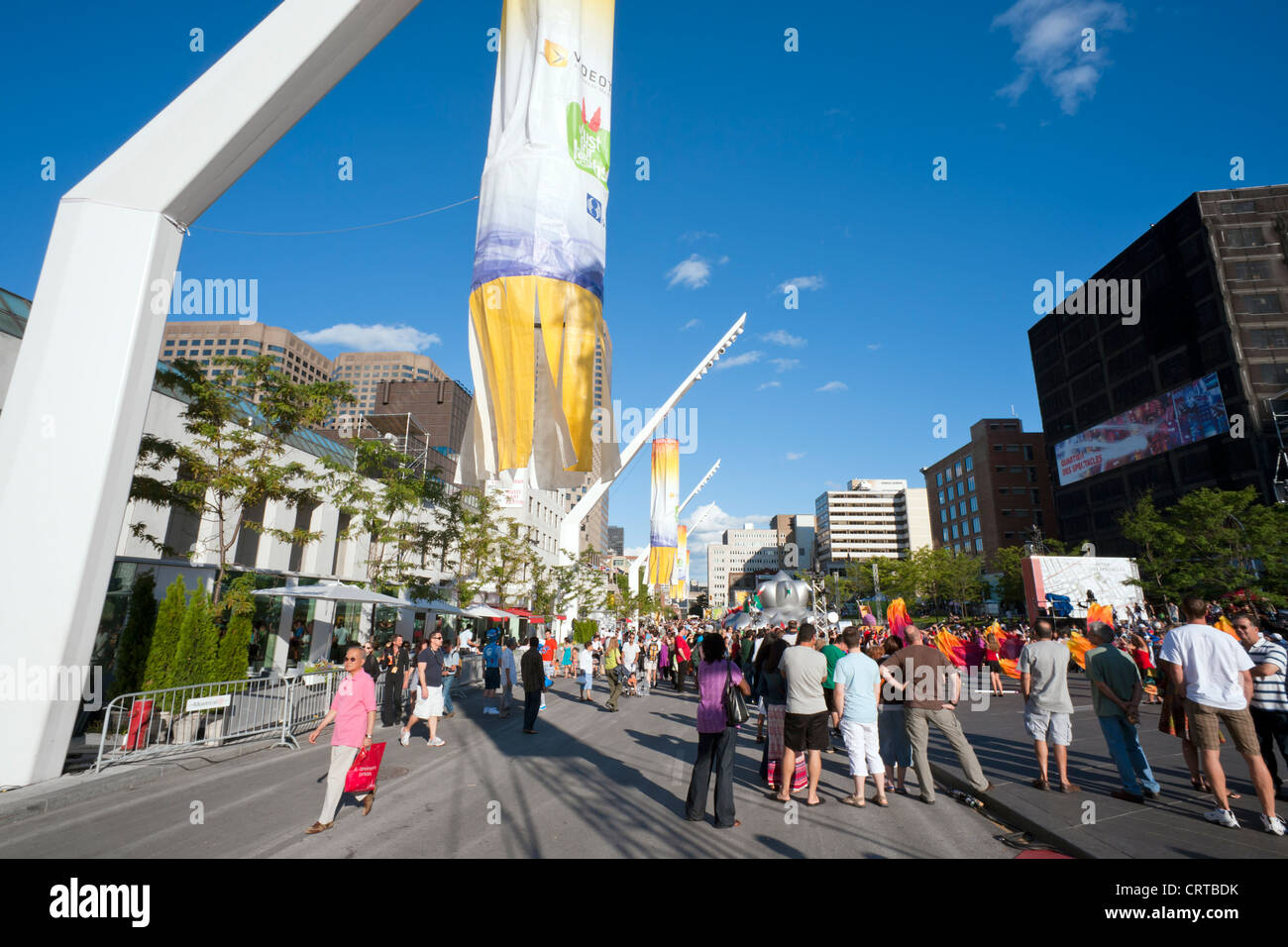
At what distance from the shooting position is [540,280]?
25.2 ft

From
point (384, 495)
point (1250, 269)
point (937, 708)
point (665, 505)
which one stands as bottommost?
point (937, 708)

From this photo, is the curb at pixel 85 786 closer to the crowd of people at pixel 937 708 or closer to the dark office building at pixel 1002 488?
the crowd of people at pixel 937 708

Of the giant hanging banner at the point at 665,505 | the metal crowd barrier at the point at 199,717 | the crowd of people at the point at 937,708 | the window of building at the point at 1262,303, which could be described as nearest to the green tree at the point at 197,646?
the metal crowd barrier at the point at 199,717

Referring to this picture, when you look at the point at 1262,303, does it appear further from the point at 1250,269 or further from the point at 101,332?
the point at 101,332

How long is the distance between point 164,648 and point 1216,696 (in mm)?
14454

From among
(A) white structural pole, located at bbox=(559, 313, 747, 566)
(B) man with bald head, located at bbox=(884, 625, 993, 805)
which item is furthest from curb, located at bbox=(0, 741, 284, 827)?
(A) white structural pole, located at bbox=(559, 313, 747, 566)

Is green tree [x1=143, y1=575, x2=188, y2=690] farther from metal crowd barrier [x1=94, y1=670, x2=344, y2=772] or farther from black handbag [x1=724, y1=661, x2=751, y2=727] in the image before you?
black handbag [x1=724, y1=661, x2=751, y2=727]

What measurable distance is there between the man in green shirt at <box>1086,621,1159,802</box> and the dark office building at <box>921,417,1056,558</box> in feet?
286

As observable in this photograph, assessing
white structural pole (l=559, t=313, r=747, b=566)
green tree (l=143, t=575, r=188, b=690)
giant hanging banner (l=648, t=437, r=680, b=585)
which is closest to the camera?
green tree (l=143, t=575, r=188, b=690)

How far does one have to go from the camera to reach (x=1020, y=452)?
87.6 metres

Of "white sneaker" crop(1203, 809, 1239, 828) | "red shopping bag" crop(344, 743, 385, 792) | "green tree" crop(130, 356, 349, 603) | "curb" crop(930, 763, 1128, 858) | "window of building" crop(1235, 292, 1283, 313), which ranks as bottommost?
"curb" crop(930, 763, 1128, 858)

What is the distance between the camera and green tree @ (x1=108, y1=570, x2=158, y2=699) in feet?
33.6

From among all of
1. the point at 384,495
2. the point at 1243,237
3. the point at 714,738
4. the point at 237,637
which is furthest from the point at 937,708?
the point at 1243,237
